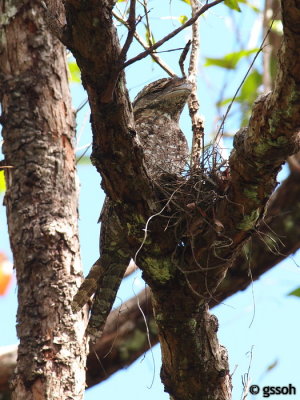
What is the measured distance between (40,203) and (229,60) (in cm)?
168

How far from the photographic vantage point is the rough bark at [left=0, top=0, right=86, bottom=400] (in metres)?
4.07

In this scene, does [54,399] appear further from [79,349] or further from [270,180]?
[270,180]

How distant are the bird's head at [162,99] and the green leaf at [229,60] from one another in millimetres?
377

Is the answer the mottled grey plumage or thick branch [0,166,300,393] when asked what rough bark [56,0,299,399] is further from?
thick branch [0,166,300,393]

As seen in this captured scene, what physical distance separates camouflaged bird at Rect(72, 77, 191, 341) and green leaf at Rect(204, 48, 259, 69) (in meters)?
0.33

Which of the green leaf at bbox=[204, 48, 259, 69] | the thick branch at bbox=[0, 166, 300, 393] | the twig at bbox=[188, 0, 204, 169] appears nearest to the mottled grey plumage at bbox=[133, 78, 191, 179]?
the twig at bbox=[188, 0, 204, 169]

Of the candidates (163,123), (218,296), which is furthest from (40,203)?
A: (218,296)

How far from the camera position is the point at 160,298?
3613 millimetres

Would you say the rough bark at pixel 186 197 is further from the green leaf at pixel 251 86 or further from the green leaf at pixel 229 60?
the green leaf at pixel 251 86

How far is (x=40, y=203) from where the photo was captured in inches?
176

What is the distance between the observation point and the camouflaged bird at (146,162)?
4.14m

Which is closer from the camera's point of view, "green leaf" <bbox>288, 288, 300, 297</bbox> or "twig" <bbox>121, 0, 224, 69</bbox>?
"twig" <bbox>121, 0, 224, 69</bbox>

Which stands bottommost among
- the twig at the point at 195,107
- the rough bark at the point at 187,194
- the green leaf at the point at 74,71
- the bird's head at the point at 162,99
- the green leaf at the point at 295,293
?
the green leaf at the point at 295,293

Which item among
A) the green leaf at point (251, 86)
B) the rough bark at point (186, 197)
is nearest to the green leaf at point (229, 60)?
the green leaf at point (251, 86)
